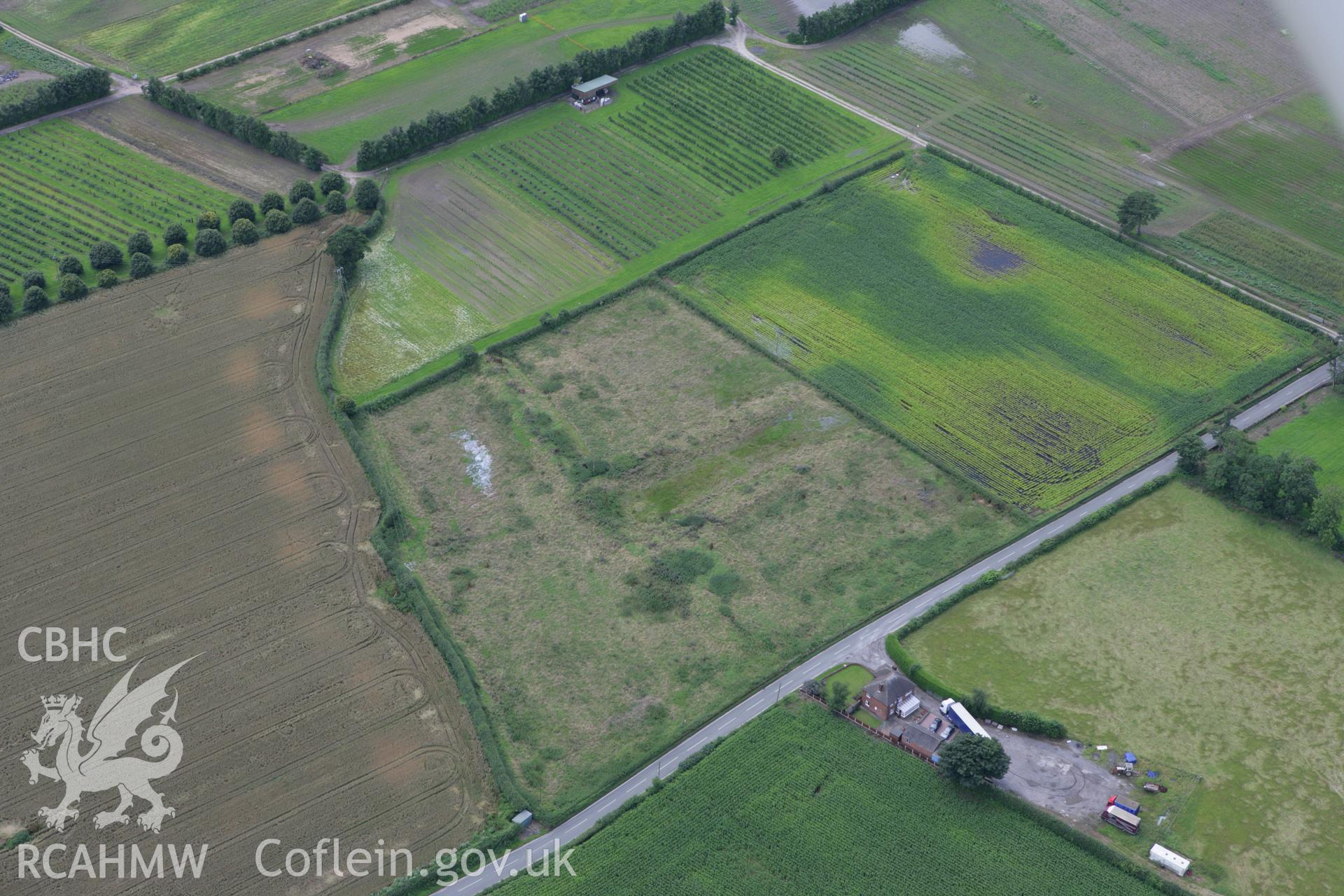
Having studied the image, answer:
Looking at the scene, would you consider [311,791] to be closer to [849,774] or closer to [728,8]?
[849,774]

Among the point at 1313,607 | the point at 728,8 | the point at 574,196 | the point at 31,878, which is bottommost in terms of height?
the point at 31,878

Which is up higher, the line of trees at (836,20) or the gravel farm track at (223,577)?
the line of trees at (836,20)

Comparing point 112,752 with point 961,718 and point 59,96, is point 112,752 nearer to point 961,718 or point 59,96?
point 961,718

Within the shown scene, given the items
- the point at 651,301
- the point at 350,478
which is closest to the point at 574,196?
the point at 651,301

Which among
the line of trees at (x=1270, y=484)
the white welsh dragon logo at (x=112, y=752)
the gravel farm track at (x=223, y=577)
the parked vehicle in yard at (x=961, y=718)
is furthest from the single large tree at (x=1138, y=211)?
the white welsh dragon logo at (x=112, y=752)

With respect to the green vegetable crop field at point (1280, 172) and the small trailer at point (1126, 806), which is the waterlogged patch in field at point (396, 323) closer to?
the small trailer at point (1126, 806)

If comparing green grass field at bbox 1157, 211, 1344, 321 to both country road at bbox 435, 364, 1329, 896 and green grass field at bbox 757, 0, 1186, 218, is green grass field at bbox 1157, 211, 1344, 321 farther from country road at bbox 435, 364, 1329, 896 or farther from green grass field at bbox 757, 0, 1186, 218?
country road at bbox 435, 364, 1329, 896
